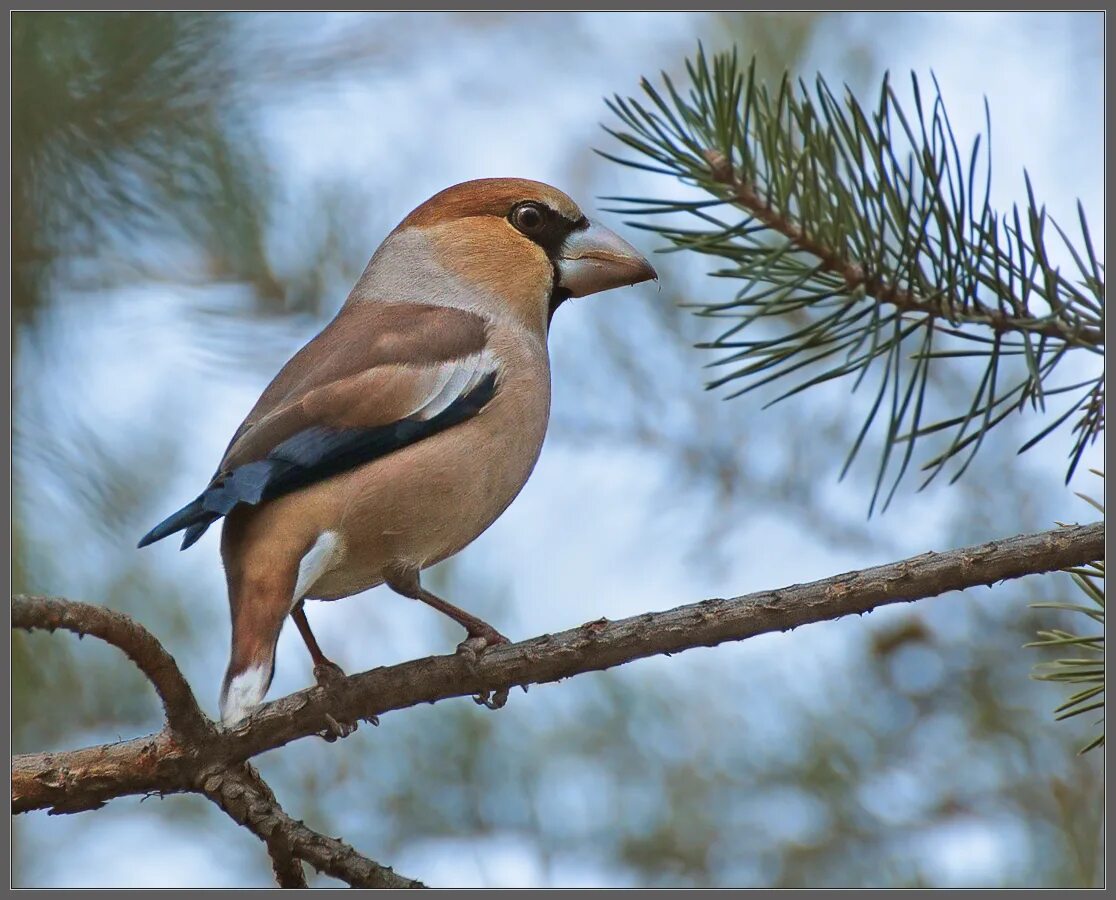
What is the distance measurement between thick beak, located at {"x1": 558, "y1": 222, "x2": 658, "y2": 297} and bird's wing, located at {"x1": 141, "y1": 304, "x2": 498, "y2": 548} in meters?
0.37

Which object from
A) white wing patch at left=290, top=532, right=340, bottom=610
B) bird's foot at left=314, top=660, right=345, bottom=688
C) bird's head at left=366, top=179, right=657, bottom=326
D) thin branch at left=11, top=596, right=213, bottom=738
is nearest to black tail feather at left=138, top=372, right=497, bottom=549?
white wing patch at left=290, top=532, right=340, bottom=610

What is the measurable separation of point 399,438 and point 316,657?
20.8 inches

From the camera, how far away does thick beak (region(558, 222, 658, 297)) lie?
3.52 metres

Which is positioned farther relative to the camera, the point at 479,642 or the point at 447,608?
the point at 447,608

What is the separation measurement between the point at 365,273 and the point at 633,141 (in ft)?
5.41

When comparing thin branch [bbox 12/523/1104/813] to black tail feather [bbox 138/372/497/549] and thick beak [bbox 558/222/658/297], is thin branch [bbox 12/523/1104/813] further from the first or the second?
thick beak [bbox 558/222/658/297]

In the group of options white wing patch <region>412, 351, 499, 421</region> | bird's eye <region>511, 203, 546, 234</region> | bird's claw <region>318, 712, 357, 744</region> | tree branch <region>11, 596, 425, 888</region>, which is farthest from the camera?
bird's eye <region>511, 203, 546, 234</region>

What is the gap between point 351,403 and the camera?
2920 millimetres

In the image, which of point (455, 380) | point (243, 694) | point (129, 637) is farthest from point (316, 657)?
point (129, 637)

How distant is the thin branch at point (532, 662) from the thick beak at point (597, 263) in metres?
1.29

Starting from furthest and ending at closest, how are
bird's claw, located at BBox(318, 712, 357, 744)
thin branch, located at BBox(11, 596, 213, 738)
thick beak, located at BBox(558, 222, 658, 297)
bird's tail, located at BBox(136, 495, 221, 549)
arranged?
1. thick beak, located at BBox(558, 222, 658, 297)
2. bird's claw, located at BBox(318, 712, 357, 744)
3. bird's tail, located at BBox(136, 495, 221, 549)
4. thin branch, located at BBox(11, 596, 213, 738)

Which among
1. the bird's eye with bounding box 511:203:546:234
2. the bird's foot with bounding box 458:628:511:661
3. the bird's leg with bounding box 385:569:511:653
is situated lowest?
the bird's foot with bounding box 458:628:511:661

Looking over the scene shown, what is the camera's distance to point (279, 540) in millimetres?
2697

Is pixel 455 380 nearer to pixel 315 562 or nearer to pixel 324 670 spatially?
pixel 315 562
